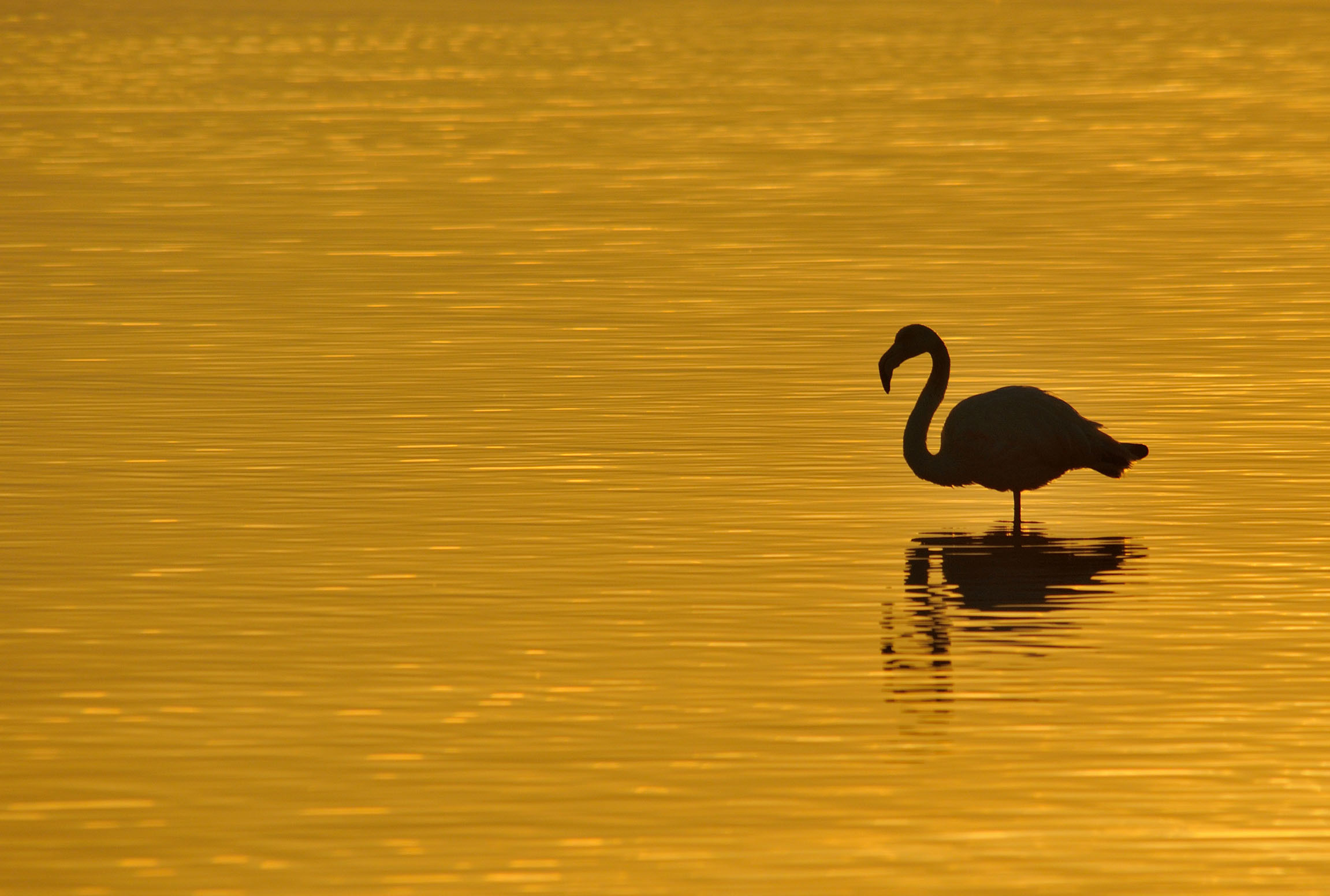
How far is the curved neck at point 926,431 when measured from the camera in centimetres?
1781

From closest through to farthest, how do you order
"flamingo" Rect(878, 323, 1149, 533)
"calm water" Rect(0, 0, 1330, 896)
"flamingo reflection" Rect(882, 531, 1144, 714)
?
1. "calm water" Rect(0, 0, 1330, 896)
2. "flamingo reflection" Rect(882, 531, 1144, 714)
3. "flamingo" Rect(878, 323, 1149, 533)

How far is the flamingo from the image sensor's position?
17375mm

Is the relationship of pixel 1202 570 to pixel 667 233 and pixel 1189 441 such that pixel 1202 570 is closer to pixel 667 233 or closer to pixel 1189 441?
pixel 1189 441

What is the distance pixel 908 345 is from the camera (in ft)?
61.9

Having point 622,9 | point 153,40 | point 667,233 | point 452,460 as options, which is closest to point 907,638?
point 452,460

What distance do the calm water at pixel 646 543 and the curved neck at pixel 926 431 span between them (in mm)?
298

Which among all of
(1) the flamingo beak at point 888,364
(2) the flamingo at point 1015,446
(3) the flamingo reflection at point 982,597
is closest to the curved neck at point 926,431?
(2) the flamingo at point 1015,446

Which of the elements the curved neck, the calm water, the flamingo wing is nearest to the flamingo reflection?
the calm water

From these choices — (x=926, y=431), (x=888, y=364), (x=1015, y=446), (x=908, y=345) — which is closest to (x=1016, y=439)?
(x=1015, y=446)

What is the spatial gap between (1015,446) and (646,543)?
8.41 feet

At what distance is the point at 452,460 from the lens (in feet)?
63.8

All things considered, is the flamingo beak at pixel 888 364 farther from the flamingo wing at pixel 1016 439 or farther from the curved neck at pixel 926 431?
the flamingo wing at pixel 1016 439

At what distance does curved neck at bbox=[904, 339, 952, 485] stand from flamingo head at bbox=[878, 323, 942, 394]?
10 centimetres

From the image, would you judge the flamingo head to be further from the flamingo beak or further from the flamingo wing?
the flamingo wing
